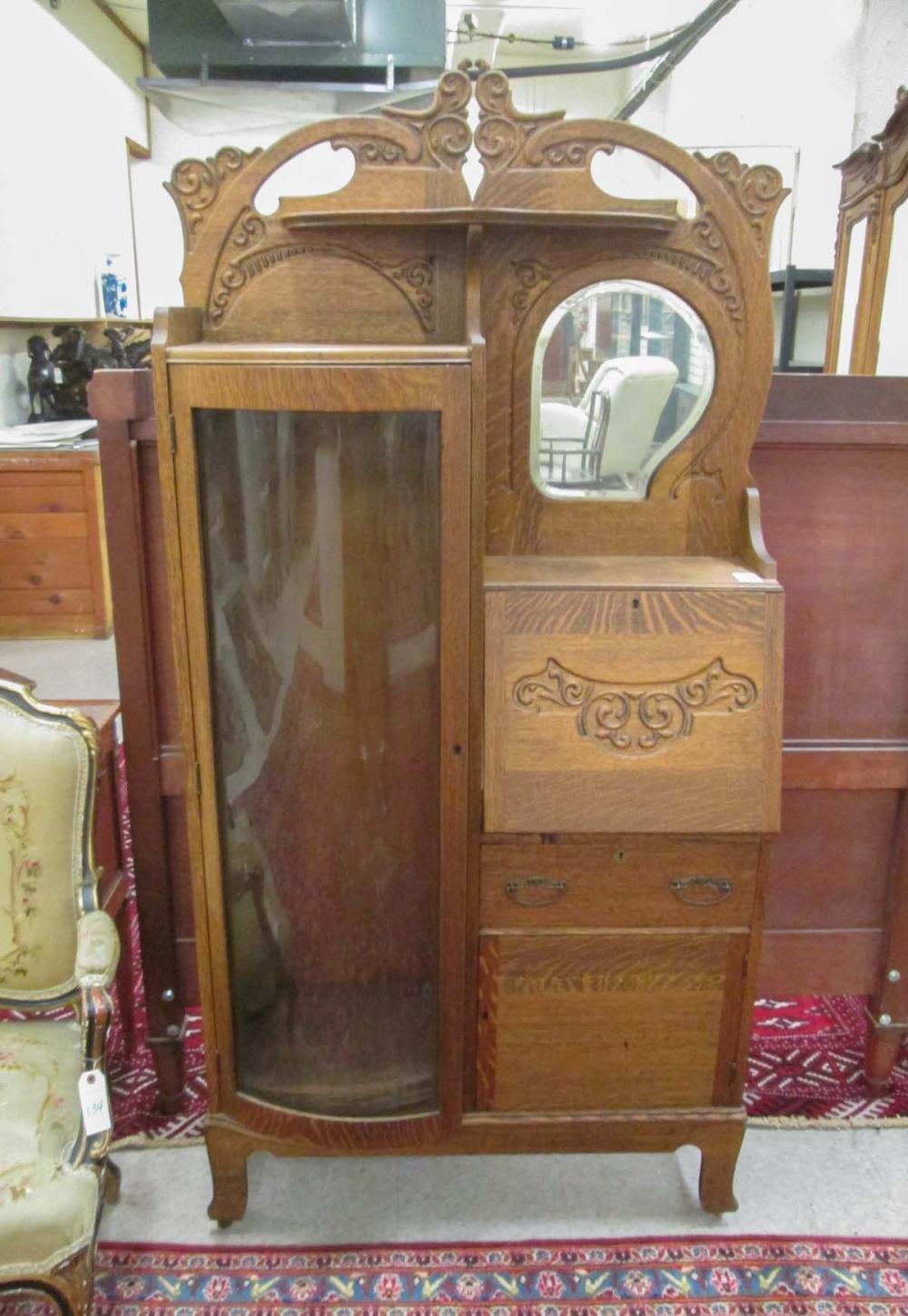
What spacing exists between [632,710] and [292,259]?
2.65 feet

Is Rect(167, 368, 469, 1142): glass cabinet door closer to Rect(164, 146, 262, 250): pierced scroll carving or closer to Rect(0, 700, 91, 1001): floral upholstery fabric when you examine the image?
Rect(0, 700, 91, 1001): floral upholstery fabric

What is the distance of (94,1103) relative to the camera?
1280mm

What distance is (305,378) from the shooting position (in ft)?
3.98

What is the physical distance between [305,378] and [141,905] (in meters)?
1.03

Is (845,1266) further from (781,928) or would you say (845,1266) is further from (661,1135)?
(781,928)

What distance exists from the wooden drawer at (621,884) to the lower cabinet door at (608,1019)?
0.09ft

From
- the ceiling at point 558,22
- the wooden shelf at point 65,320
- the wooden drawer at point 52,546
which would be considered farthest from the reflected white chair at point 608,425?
the ceiling at point 558,22

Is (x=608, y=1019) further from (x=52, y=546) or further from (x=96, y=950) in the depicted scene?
(x=52, y=546)

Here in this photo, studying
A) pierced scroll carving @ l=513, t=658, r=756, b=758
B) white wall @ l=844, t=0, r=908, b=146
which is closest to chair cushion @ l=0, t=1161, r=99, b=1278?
pierced scroll carving @ l=513, t=658, r=756, b=758

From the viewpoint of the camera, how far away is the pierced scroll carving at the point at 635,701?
1.37m

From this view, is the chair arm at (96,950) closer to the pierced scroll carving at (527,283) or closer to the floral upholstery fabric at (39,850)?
the floral upholstery fabric at (39,850)

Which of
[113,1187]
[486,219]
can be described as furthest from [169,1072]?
[486,219]

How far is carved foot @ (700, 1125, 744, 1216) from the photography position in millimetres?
1576

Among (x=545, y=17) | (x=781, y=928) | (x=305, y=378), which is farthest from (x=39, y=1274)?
(x=545, y=17)
